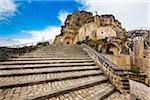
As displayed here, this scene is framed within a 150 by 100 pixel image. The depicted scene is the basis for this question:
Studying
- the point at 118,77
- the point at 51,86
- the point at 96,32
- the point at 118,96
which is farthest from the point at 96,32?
the point at 51,86

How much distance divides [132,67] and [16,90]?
1254cm

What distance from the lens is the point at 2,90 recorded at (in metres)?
4.94

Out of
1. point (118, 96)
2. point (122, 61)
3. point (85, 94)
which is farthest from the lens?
point (122, 61)

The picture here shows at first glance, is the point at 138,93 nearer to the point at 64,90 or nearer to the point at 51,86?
the point at 64,90

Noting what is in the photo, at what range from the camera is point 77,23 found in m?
47.3

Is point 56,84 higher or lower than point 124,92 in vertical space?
higher

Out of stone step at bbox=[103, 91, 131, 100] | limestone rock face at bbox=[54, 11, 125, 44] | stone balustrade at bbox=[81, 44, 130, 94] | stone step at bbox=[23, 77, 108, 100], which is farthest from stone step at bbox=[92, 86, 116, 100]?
limestone rock face at bbox=[54, 11, 125, 44]

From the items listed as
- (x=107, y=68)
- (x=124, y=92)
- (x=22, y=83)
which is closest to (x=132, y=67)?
(x=107, y=68)

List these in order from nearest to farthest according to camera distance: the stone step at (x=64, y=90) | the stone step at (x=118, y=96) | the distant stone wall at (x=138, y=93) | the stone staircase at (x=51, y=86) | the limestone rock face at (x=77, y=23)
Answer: the stone step at (x=64, y=90) < the stone staircase at (x=51, y=86) < the stone step at (x=118, y=96) < the distant stone wall at (x=138, y=93) < the limestone rock face at (x=77, y=23)

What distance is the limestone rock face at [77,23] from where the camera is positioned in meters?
42.7

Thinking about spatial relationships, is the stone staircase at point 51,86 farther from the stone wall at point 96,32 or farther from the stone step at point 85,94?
the stone wall at point 96,32

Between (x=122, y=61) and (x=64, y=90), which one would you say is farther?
(x=122, y=61)

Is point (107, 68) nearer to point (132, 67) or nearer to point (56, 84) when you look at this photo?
point (56, 84)

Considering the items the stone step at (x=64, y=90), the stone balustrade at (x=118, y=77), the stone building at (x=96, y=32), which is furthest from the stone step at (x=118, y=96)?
the stone building at (x=96, y=32)
